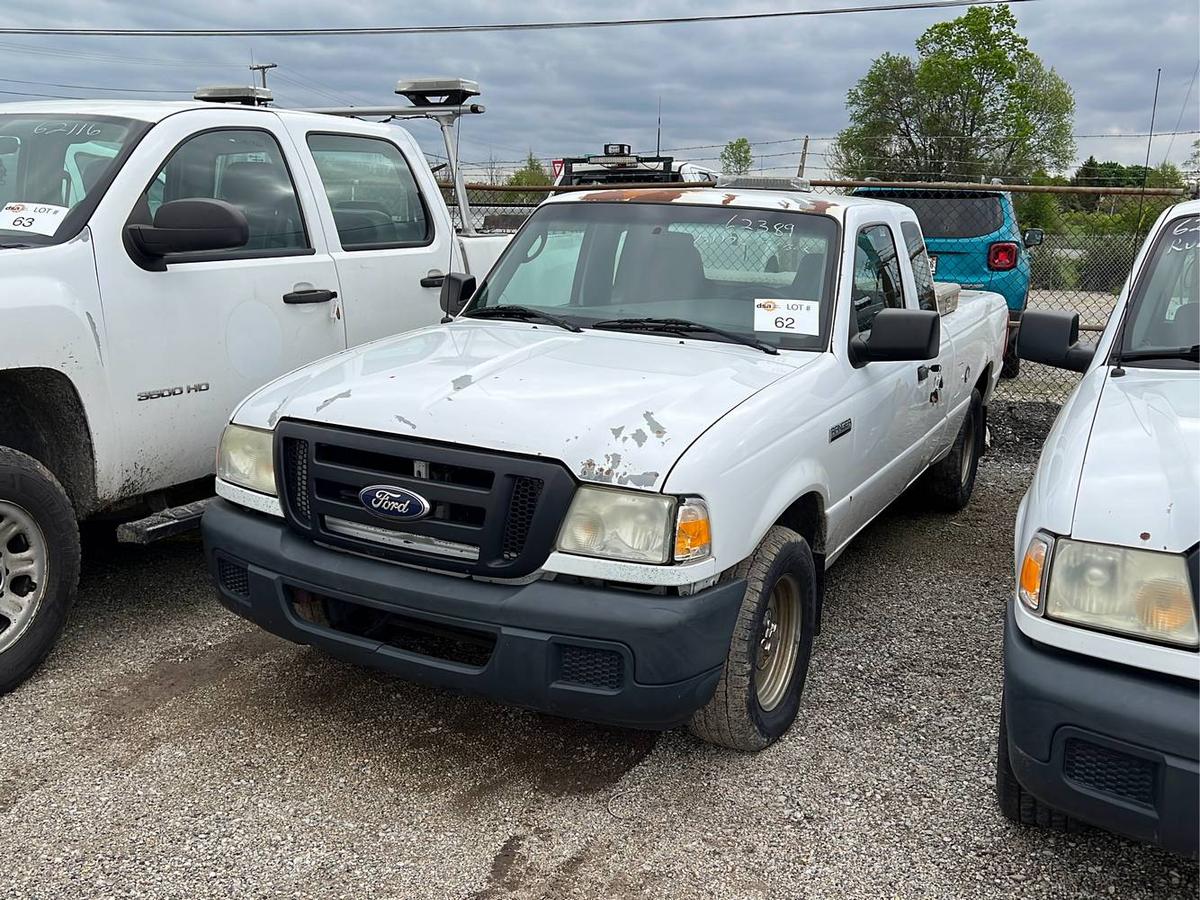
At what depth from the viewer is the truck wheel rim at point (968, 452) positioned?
6047mm

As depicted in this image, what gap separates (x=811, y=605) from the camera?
11.5 ft

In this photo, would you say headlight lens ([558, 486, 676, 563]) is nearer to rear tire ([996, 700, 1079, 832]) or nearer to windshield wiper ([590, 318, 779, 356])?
rear tire ([996, 700, 1079, 832])

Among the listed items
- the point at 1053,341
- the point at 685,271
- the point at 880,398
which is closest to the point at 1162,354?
the point at 1053,341

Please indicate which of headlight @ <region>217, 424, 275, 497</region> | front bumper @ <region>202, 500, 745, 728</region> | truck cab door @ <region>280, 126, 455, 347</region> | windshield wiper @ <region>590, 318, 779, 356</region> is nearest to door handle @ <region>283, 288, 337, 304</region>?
truck cab door @ <region>280, 126, 455, 347</region>

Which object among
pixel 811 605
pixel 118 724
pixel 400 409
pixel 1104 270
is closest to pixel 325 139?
pixel 400 409

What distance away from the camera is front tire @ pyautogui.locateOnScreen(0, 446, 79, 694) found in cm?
351

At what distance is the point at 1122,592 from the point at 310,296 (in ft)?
11.4

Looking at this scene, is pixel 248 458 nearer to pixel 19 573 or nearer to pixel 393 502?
pixel 393 502

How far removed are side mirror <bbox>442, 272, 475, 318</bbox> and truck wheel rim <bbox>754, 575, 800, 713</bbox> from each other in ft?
6.68

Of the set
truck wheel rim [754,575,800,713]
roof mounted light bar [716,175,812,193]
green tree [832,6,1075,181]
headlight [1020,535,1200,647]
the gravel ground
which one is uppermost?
green tree [832,6,1075,181]

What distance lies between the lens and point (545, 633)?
110 inches

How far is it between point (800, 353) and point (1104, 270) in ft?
43.3

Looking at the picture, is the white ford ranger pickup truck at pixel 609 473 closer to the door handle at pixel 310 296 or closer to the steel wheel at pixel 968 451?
the door handle at pixel 310 296

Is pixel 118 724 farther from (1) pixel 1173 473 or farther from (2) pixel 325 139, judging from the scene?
(1) pixel 1173 473
